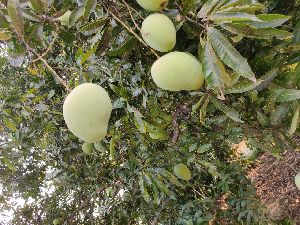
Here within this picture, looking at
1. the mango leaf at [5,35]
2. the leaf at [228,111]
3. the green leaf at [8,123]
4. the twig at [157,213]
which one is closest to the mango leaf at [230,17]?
the leaf at [228,111]

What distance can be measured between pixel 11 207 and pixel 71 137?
1.77m

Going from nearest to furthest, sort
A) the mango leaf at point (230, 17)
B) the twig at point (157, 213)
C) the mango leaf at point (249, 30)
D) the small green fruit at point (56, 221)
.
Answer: the mango leaf at point (230, 17), the mango leaf at point (249, 30), the twig at point (157, 213), the small green fruit at point (56, 221)

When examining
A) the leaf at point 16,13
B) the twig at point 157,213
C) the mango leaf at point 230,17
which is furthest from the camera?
the twig at point 157,213

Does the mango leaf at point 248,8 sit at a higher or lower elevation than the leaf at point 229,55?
higher

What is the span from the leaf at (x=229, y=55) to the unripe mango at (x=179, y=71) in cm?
10

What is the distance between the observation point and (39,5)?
1628mm

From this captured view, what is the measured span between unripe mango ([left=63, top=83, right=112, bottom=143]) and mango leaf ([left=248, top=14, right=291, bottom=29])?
1.77 feet

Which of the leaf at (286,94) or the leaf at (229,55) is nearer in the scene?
the leaf at (229,55)

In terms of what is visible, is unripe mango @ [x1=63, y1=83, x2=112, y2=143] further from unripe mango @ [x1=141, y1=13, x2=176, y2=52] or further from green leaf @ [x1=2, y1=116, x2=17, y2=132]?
green leaf @ [x1=2, y1=116, x2=17, y2=132]

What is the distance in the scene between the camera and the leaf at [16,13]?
143cm

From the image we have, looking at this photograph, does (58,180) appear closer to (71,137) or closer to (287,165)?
(71,137)

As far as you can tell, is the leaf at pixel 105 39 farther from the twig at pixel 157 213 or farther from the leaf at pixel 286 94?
the twig at pixel 157 213

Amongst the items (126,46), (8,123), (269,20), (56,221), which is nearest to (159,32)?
(269,20)

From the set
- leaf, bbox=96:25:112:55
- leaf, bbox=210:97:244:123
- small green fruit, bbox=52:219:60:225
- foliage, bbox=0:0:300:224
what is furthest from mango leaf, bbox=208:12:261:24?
small green fruit, bbox=52:219:60:225
